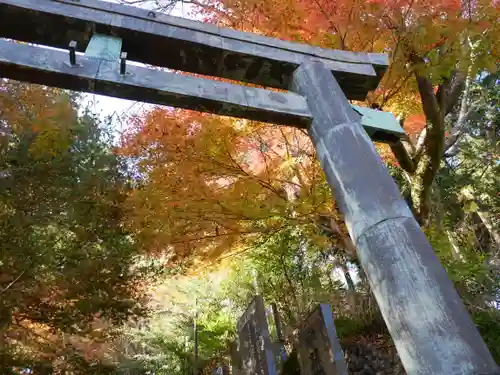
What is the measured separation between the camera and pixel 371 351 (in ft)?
27.3

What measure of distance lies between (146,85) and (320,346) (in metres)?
3.59

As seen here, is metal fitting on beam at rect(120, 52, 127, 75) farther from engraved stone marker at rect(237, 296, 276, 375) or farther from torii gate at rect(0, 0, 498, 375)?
engraved stone marker at rect(237, 296, 276, 375)

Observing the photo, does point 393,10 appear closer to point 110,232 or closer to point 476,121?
point 110,232

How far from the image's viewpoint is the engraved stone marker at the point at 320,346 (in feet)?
14.4

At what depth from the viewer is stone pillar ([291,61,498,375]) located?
2.02 meters

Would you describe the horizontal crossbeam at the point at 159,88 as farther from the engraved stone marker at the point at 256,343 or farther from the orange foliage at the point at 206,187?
A: the engraved stone marker at the point at 256,343

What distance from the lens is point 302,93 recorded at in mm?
3395

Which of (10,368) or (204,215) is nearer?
(204,215)

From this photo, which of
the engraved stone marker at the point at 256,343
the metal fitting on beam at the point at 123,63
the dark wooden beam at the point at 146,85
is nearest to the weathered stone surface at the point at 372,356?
the engraved stone marker at the point at 256,343

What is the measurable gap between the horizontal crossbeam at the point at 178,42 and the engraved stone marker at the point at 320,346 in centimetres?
266

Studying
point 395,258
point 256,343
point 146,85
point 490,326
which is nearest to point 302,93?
point 146,85

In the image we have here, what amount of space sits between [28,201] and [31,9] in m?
4.96

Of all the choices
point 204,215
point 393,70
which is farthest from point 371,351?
point 393,70

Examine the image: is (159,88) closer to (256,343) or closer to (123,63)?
Answer: (123,63)
